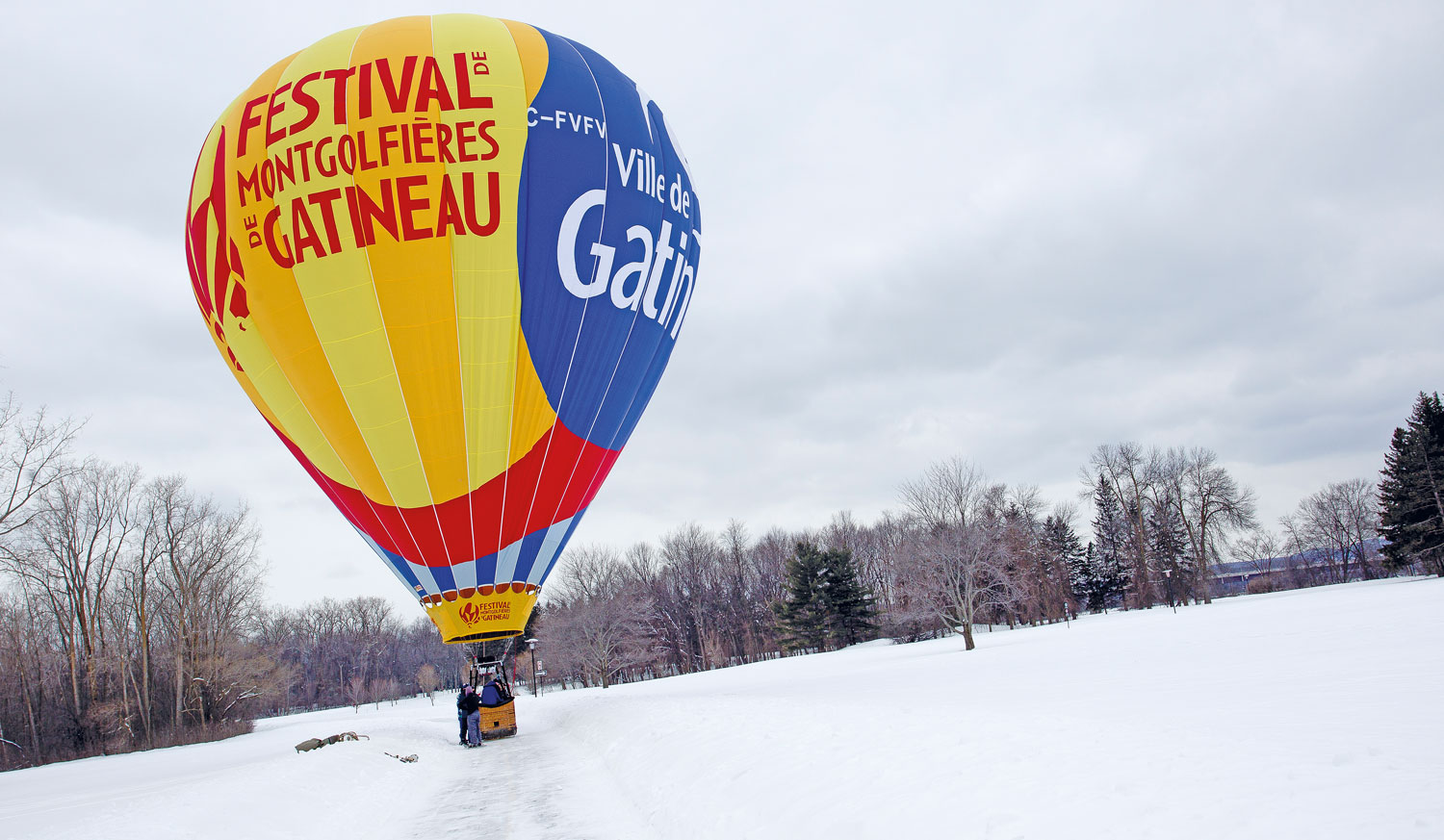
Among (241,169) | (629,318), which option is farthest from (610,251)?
(241,169)

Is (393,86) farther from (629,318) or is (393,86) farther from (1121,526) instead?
(1121,526)

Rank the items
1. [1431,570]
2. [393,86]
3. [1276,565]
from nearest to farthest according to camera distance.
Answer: [393,86]
[1431,570]
[1276,565]

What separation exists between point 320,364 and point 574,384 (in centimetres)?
390

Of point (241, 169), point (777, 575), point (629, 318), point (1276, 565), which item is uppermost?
point (241, 169)

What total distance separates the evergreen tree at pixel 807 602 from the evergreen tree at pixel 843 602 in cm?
31

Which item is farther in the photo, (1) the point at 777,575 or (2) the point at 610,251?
(1) the point at 777,575

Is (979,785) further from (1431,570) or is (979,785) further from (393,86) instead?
(1431,570)

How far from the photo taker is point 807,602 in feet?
161

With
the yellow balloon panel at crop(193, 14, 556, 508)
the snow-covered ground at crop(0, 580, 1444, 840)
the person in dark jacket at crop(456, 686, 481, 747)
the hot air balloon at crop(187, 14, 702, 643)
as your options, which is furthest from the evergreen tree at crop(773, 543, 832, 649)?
the yellow balloon panel at crop(193, 14, 556, 508)

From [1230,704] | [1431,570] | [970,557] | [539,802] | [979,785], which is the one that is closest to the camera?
[979,785]

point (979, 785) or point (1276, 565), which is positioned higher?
point (979, 785)

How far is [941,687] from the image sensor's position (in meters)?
12.5

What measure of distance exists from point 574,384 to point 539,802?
22.1 feet

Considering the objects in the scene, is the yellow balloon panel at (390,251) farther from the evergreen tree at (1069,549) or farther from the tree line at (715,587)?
the evergreen tree at (1069,549)
